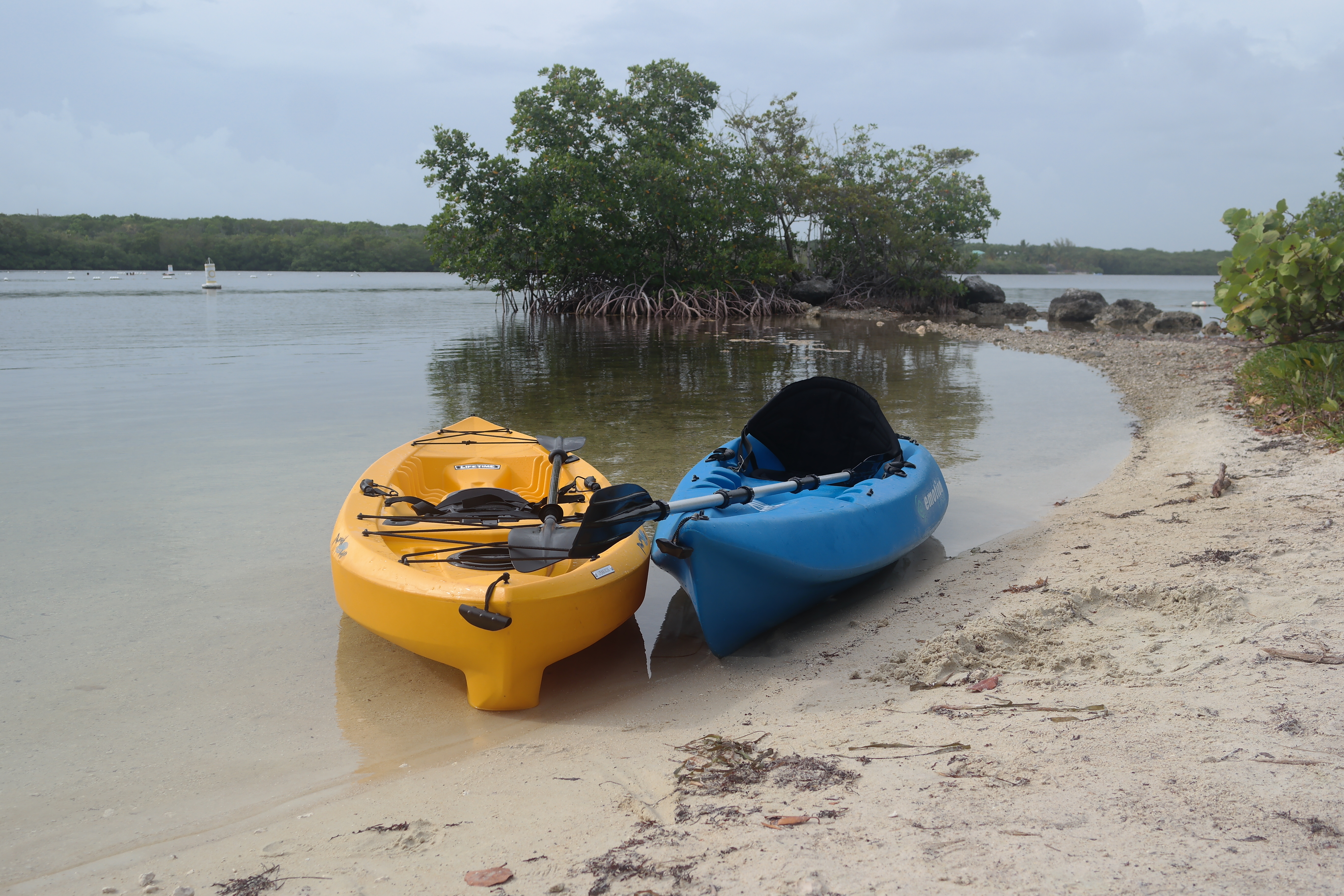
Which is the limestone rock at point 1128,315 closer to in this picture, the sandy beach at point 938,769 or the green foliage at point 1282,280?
the green foliage at point 1282,280

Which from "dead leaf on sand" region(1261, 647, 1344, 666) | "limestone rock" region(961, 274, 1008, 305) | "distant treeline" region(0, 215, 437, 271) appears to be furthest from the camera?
"distant treeline" region(0, 215, 437, 271)

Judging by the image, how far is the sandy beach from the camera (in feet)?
5.75

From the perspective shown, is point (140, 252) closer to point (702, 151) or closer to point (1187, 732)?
point (702, 151)

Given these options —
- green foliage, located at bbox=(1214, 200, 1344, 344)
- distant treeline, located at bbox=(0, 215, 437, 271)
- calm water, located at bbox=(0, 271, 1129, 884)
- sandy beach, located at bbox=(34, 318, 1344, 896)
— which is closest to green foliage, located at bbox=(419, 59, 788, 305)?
calm water, located at bbox=(0, 271, 1129, 884)

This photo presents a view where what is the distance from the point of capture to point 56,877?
7.50 ft

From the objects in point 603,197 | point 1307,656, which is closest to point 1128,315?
point 603,197

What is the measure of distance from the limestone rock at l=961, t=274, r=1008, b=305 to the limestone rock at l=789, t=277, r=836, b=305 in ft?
17.8

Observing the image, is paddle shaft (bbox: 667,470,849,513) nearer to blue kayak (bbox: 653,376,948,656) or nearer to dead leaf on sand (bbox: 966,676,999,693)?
blue kayak (bbox: 653,376,948,656)

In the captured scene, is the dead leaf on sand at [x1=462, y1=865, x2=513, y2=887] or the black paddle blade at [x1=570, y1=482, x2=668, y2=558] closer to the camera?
the dead leaf on sand at [x1=462, y1=865, x2=513, y2=887]

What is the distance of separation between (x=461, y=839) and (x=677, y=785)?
623 mm

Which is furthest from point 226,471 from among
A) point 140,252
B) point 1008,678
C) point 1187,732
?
point 140,252

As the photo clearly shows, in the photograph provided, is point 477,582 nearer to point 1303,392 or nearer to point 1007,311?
point 1303,392

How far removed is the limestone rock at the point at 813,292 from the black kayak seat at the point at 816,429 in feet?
80.3

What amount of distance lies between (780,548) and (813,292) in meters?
27.0
